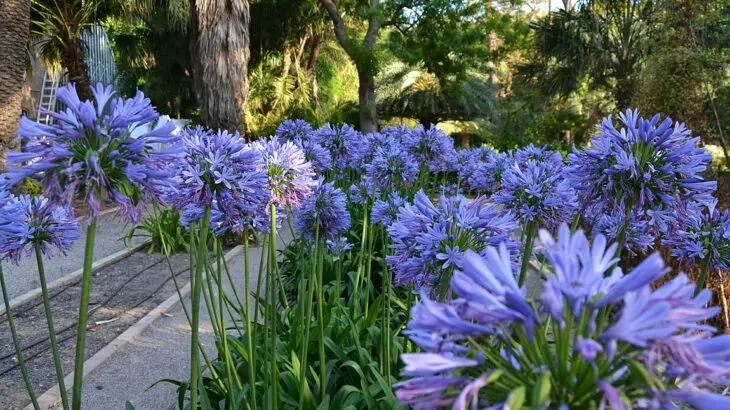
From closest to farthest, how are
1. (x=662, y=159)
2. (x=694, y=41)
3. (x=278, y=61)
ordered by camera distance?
(x=662, y=159)
(x=694, y=41)
(x=278, y=61)

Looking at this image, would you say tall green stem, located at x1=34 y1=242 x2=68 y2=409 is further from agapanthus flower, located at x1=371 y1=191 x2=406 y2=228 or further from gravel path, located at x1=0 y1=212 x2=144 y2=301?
gravel path, located at x1=0 y1=212 x2=144 y2=301

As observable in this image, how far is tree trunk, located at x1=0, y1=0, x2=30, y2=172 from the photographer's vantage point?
27.1 ft

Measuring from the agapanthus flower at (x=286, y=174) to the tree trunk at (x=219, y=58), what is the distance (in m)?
7.15

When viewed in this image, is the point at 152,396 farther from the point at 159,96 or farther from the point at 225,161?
the point at 159,96

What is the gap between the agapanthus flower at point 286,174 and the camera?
2.71 metres

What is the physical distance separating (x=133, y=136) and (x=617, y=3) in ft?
65.5

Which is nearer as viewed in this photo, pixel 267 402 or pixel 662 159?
pixel 662 159

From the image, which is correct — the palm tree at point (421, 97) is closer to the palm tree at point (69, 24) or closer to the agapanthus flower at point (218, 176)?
the palm tree at point (69, 24)

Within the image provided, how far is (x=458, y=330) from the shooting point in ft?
2.41

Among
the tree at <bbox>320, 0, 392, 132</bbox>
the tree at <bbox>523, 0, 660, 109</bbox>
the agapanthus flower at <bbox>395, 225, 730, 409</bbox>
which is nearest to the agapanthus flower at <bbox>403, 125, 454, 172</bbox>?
the agapanthus flower at <bbox>395, 225, 730, 409</bbox>

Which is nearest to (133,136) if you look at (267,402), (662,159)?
(267,402)

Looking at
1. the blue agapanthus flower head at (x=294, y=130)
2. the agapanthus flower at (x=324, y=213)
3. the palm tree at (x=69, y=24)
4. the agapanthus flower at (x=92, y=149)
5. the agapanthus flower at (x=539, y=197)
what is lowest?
the agapanthus flower at (x=324, y=213)

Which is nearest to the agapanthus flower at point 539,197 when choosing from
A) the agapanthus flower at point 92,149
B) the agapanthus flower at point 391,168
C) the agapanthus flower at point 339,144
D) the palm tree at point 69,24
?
the agapanthus flower at point 92,149

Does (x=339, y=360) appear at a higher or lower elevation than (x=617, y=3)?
lower
